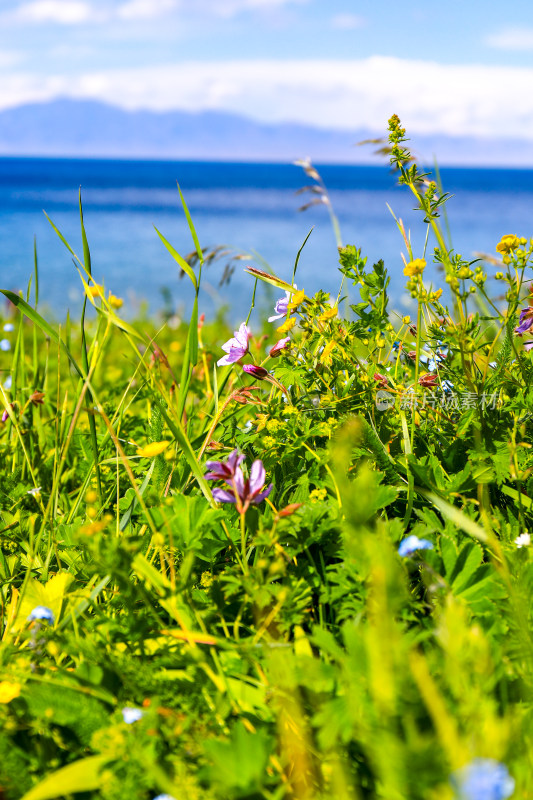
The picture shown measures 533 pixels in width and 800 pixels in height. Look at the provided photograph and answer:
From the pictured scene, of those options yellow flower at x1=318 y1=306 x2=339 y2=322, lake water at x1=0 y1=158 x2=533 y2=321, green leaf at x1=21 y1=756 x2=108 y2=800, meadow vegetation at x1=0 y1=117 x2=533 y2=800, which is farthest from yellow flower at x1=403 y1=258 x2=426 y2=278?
green leaf at x1=21 y1=756 x2=108 y2=800

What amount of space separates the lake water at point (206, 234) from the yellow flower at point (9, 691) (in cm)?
97

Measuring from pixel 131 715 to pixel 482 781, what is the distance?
56cm

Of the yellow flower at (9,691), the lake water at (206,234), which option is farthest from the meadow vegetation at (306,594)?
the lake water at (206,234)

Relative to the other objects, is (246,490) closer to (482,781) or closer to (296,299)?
(296,299)

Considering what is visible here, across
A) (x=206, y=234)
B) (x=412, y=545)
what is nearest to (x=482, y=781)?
(x=412, y=545)

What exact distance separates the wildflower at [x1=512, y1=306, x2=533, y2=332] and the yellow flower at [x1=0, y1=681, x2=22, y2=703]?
4.44 feet

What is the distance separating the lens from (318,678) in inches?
38.6

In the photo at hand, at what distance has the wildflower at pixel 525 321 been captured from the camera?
5.28 ft

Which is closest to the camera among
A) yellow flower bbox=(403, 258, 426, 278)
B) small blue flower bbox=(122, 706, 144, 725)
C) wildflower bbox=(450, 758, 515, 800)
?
wildflower bbox=(450, 758, 515, 800)

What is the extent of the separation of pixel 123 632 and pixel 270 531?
0.33 metres

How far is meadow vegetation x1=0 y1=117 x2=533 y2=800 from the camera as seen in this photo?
841 millimetres

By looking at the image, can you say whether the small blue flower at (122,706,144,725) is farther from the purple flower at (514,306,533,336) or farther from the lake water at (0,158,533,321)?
the purple flower at (514,306,533,336)

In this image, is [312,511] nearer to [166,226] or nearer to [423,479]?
[423,479]

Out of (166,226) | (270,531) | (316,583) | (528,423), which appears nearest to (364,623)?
(316,583)
